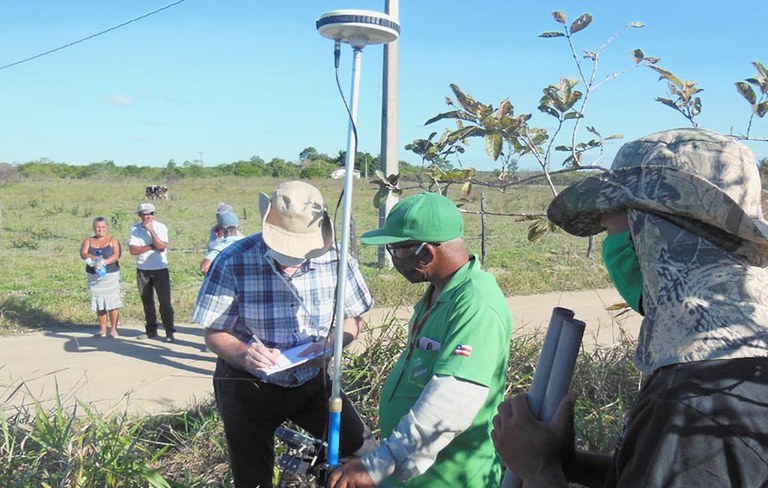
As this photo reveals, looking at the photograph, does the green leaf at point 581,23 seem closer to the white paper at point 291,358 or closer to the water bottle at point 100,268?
the white paper at point 291,358

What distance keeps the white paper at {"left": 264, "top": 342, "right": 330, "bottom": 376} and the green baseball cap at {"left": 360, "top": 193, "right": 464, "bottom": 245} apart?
94 centimetres

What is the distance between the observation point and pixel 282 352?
3.33 metres

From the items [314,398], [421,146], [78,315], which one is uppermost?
[421,146]

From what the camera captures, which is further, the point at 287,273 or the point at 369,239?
the point at 287,273

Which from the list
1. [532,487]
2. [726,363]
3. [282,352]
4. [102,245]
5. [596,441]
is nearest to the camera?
[726,363]

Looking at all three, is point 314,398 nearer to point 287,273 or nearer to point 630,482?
point 287,273

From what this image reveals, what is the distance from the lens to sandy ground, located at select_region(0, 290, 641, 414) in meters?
6.27

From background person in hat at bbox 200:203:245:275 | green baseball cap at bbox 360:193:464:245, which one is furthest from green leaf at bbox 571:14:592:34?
background person in hat at bbox 200:203:245:275

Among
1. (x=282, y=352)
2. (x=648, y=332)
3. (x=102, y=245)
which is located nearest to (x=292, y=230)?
(x=282, y=352)

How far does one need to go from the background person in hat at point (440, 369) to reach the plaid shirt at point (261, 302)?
2.70 feet

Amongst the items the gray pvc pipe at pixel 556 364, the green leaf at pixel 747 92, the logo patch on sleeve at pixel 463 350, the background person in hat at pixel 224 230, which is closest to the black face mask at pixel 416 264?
the logo patch on sleeve at pixel 463 350

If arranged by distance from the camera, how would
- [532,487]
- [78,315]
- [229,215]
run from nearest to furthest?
[532,487], [229,215], [78,315]

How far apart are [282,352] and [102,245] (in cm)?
642

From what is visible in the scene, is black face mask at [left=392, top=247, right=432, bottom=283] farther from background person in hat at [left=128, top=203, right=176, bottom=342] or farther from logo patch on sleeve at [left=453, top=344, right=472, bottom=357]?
background person in hat at [left=128, top=203, right=176, bottom=342]
